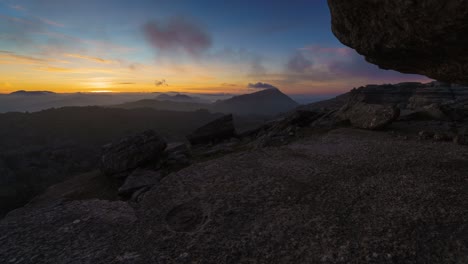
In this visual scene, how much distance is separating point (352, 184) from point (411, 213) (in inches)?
158

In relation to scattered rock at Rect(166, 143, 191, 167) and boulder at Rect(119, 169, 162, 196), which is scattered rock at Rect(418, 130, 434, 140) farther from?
boulder at Rect(119, 169, 162, 196)

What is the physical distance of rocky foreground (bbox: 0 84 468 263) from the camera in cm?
Answer: 1018

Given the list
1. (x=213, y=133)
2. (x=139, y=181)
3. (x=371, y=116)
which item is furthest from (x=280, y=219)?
(x=213, y=133)

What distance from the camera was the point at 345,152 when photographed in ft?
71.1

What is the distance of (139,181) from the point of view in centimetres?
→ 2080

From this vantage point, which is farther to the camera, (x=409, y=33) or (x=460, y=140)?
(x=460, y=140)

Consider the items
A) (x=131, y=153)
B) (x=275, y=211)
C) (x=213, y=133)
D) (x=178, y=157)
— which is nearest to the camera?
(x=275, y=211)

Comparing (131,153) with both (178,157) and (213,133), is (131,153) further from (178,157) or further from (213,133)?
(213,133)

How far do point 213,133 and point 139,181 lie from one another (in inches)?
736

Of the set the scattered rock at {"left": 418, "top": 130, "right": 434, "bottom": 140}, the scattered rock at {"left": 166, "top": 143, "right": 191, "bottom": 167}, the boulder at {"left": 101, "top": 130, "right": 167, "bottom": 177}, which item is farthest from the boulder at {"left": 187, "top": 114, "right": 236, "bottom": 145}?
the scattered rock at {"left": 418, "top": 130, "right": 434, "bottom": 140}

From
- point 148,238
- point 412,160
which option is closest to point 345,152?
point 412,160

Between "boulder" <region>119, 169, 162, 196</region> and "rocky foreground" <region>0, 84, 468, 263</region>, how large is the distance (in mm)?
92

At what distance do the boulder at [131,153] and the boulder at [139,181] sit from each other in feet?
5.80

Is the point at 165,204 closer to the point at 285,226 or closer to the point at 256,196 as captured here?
the point at 256,196
